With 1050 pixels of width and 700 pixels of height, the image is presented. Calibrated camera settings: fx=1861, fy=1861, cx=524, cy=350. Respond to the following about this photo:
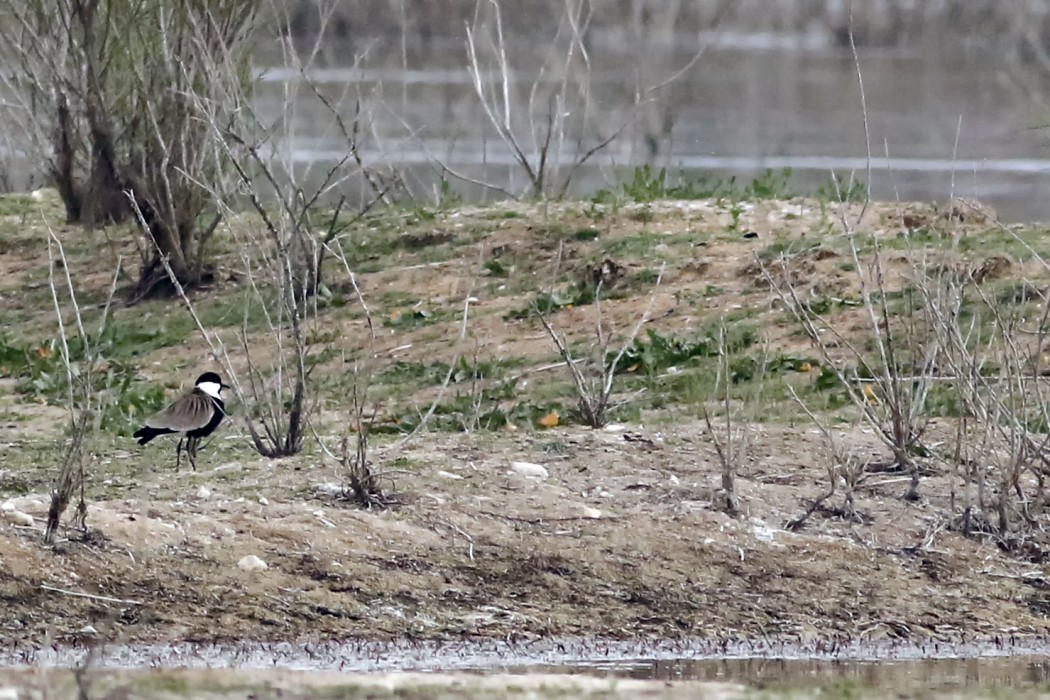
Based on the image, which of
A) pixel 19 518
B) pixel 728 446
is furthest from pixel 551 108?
pixel 19 518

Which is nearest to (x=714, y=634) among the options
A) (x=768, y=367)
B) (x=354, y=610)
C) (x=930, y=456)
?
(x=354, y=610)

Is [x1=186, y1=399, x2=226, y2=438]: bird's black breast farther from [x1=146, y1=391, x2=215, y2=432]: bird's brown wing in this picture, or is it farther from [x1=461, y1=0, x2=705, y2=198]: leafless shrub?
[x1=461, y1=0, x2=705, y2=198]: leafless shrub

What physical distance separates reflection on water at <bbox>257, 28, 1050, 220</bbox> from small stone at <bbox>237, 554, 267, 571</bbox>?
24.9 ft

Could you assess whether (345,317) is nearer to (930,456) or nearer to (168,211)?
(168,211)

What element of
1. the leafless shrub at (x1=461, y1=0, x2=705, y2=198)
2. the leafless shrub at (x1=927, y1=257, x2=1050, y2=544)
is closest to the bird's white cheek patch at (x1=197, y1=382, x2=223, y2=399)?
the leafless shrub at (x1=927, y1=257, x2=1050, y2=544)

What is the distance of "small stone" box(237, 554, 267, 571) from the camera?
561cm

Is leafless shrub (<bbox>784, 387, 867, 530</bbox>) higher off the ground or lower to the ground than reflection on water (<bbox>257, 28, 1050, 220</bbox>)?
higher

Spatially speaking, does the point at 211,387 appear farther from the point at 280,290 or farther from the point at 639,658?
the point at 639,658

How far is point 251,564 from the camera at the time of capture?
5.62m

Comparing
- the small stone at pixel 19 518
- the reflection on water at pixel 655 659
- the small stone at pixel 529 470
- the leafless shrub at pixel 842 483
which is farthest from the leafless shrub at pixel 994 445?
the small stone at pixel 19 518

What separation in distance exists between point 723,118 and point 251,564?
15086 mm

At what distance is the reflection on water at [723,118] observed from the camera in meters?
15.9

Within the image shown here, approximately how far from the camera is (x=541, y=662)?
5.27 meters

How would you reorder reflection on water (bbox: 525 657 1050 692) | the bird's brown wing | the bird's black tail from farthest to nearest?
the bird's black tail → the bird's brown wing → reflection on water (bbox: 525 657 1050 692)
